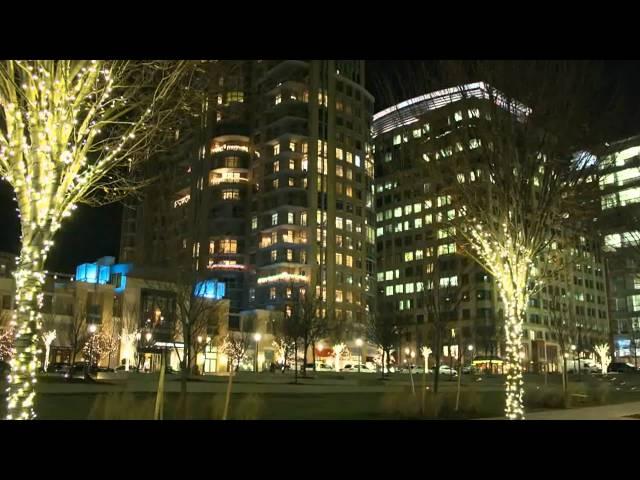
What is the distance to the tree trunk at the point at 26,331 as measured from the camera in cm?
892

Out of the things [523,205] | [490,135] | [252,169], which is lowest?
[523,205]

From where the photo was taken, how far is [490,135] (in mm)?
15922

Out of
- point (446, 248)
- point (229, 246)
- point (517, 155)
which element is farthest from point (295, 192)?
point (517, 155)

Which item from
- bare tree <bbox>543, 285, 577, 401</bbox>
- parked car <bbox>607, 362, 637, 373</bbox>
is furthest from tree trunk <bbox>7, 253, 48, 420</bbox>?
parked car <bbox>607, 362, 637, 373</bbox>

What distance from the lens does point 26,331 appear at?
9086 millimetres

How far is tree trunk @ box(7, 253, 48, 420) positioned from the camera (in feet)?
29.3

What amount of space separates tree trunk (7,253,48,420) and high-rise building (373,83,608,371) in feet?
37.8

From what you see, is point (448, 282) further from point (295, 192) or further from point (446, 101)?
point (295, 192)
